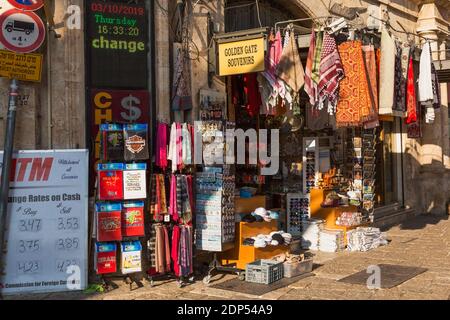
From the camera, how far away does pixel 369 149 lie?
11.5 metres

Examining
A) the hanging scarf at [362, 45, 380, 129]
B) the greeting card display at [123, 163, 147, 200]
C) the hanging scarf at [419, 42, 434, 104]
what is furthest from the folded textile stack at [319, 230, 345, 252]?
the greeting card display at [123, 163, 147, 200]

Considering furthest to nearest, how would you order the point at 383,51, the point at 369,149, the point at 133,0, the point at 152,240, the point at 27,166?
the point at 369,149 < the point at 383,51 < the point at 133,0 < the point at 152,240 < the point at 27,166

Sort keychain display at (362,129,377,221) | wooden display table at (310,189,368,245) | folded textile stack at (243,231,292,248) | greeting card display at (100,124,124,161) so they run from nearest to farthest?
1. greeting card display at (100,124,124,161)
2. folded textile stack at (243,231,292,248)
3. wooden display table at (310,189,368,245)
4. keychain display at (362,129,377,221)

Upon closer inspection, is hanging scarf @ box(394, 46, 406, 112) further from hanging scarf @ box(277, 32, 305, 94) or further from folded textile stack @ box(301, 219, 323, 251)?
folded textile stack @ box(301, 219, 323, 251)

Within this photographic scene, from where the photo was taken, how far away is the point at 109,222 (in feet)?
22.2

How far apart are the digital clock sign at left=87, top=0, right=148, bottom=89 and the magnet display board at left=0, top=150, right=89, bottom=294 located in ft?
4.28

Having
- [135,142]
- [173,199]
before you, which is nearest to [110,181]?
[135,142]

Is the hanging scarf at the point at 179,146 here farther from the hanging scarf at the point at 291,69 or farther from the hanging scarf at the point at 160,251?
the hanging scarf at the point at 291,69

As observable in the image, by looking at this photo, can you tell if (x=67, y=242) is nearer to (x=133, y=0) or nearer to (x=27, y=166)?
(x=27, y=166)

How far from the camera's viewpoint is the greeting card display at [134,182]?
6902 millimetres

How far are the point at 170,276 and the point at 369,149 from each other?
6009 millimetres

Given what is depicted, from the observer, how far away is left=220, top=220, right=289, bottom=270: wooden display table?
7.78 meters

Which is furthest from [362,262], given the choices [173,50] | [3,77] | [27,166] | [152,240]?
[3,77]

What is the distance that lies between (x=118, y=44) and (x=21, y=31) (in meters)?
1.35
